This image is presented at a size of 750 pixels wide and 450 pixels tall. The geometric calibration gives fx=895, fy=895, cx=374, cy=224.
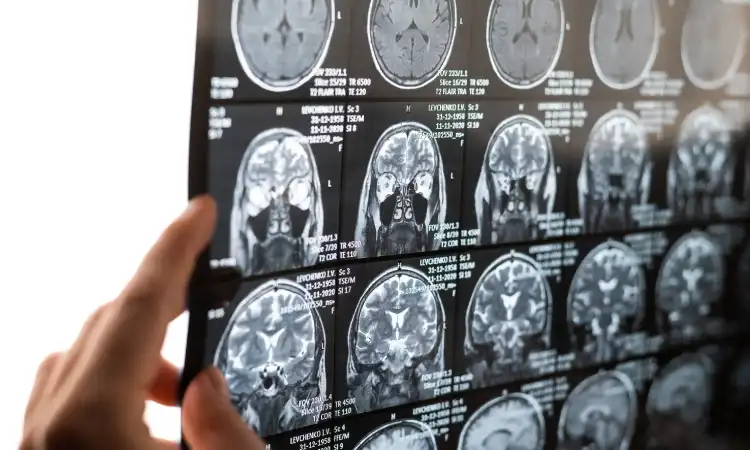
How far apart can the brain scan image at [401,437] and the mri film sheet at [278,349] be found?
0.21ft

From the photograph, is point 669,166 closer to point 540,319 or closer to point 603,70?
point 603,70

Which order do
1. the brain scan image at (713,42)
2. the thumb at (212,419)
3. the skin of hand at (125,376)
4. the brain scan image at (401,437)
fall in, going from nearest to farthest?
the skin of hand at (125,376) → the thumb at (212,419) → the brain scan image at (401,437) → the brain scan image at (713,42)


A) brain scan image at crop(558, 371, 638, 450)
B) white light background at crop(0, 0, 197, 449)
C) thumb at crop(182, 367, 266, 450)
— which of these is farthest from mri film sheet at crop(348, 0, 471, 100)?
brain scan image at crop(558, 371, 638, 450)

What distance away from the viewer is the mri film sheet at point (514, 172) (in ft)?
3.12

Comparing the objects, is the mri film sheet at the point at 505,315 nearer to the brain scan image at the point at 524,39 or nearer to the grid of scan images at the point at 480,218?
the grid of scan images at the point at 480,218

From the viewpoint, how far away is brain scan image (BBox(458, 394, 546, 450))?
0.99 meters

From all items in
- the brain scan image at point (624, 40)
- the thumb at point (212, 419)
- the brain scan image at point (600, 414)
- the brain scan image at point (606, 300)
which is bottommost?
the brain scan image at point (600, 414)

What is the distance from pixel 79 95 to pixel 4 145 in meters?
0.07

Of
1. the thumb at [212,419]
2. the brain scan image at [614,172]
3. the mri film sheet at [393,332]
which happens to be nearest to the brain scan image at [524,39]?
the brain scan image at [614,172]

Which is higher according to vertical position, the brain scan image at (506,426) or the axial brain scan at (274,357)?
the axial brain scan at (274,357)

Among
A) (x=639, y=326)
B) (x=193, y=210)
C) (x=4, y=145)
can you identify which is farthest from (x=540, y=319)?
(x=4, y=145)

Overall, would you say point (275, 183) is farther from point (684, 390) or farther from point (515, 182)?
point (684, 390)

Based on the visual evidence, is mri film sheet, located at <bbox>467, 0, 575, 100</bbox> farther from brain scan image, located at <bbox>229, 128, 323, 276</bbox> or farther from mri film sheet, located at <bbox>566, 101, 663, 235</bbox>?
brain scan image, located at <bbox>229, 128, 323, 276</bbox>

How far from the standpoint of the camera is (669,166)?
3.75ft
